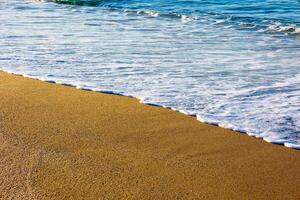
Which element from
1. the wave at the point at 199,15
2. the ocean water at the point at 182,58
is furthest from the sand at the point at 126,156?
the wave at the point at 199,15

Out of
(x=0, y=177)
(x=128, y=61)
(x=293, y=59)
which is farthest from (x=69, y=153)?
(x=293, y=59)

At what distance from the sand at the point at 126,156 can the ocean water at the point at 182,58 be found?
31 centimetres

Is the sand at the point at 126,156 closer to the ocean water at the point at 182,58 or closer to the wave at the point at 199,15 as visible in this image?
the ocean water at the point at 182,58

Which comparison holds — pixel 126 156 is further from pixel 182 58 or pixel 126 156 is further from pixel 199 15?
pixel 199 15

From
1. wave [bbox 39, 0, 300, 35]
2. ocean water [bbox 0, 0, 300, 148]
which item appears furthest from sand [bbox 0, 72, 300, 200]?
wave [bbox 39, 0, 300, 35]

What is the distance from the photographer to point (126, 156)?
3395 mm

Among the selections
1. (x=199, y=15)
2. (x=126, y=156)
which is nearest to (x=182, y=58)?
(x=126, y=156)

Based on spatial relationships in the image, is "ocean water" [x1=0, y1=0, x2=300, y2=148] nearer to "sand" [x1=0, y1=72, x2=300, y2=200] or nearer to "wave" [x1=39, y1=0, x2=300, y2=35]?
"wave" [x1=39, y1=0, x2=300, y2=35]

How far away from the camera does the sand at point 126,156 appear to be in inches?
116

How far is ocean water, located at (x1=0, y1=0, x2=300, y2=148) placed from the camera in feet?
14.6

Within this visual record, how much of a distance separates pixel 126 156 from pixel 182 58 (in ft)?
10.5

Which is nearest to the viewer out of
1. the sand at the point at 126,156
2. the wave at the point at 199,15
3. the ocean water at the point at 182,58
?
the sand at the point at 126,156

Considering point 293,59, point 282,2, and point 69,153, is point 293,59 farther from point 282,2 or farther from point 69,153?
point 282,2

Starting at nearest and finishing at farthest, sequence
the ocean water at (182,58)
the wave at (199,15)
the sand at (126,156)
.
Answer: the sand at (126,156) < the ocean water at (182,58) < the wave at (199,15)
